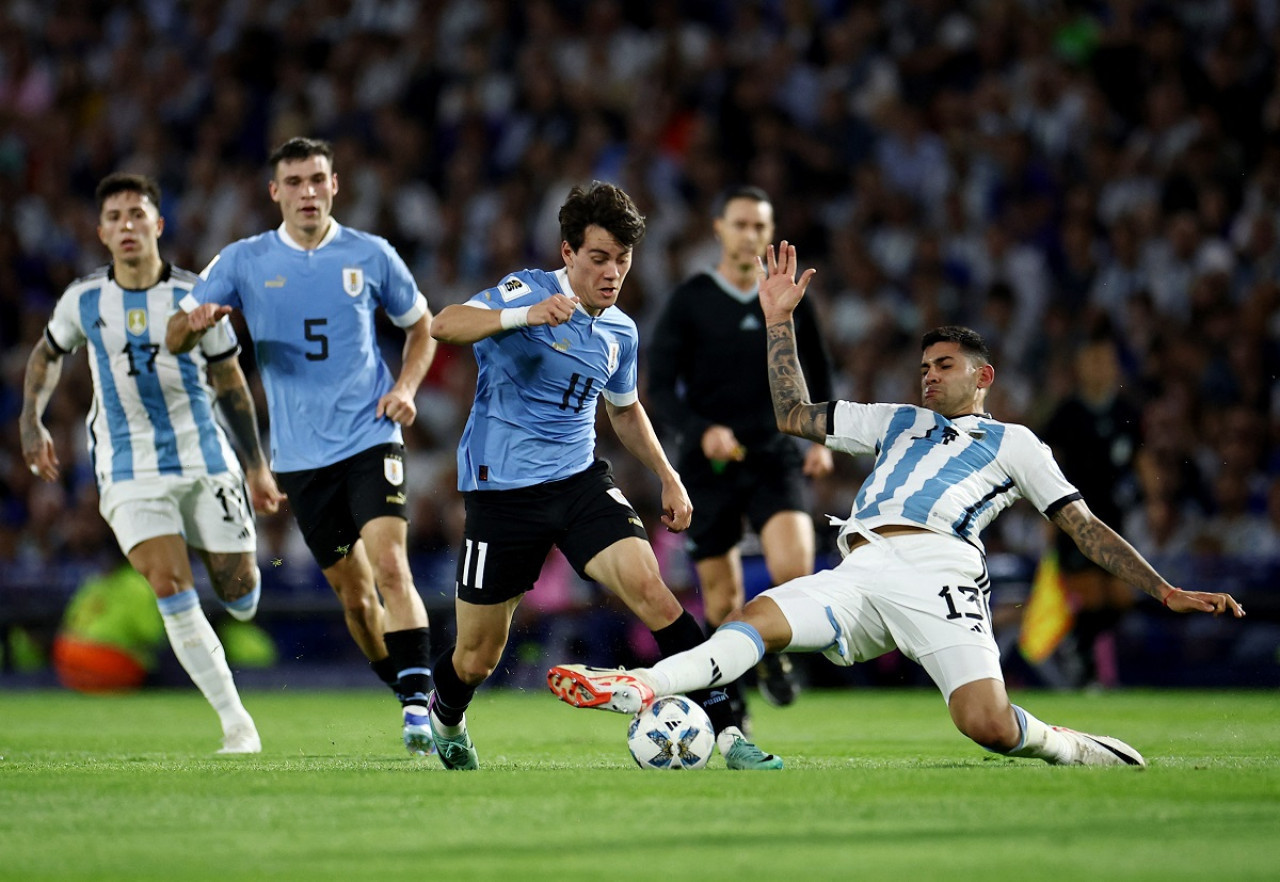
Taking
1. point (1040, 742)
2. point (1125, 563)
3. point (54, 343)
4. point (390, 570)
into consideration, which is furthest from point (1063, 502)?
point (54, 343)

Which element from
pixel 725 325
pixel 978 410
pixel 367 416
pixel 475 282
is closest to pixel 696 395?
pixel 725 325

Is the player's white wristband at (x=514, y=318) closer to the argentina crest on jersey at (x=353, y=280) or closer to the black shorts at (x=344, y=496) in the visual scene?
the black shorts at (x=344, y=496)

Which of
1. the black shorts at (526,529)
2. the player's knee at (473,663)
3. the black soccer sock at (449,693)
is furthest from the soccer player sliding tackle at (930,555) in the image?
the black soccer sock at (449,693)

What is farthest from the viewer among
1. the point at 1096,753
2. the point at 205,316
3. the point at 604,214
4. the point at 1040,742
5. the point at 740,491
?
the point at 740,491

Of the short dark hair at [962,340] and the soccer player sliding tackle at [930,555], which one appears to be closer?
the soccer player sliding tackle at [930,555]

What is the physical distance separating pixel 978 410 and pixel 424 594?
323 inches

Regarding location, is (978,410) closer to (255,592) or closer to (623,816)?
(623,816)

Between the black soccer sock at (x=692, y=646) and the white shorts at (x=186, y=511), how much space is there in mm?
2763

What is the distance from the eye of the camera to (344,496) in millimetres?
8133

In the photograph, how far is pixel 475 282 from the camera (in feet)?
55.3

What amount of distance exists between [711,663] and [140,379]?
12.2 ft

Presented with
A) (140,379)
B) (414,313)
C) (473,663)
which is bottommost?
(473,663)

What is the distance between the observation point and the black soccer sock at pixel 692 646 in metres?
6.68

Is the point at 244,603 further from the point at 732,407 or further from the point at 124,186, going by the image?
the point at 732,407
